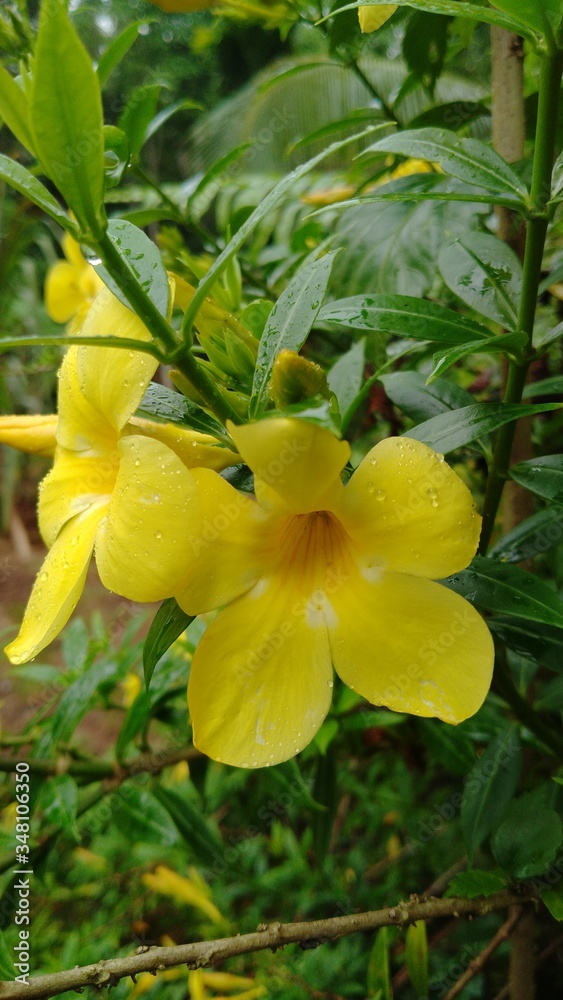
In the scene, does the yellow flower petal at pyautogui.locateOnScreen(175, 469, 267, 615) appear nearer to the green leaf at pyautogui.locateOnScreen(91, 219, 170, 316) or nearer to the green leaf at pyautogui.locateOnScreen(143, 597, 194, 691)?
the green leaf at pyautogui.locateOnScreen(143, 597, 194, 691)

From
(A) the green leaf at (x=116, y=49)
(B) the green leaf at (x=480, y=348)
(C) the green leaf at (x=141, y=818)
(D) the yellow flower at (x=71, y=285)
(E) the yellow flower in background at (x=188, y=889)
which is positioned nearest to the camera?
(B) the green leaf at (x=480, y=348)

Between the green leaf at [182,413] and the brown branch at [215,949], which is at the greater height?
the green leaf at [182,413]

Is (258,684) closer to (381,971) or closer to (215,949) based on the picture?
(215,949)

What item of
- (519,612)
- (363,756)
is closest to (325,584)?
(519,612)

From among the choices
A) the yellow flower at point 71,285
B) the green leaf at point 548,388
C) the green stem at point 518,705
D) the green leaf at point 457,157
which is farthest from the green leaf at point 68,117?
the yellow flower at point 71,285

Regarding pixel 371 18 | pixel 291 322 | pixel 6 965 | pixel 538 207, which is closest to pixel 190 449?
pixel 291 322

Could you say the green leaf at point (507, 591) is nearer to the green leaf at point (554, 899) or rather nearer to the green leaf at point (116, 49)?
the green leaf at point (554, 899)

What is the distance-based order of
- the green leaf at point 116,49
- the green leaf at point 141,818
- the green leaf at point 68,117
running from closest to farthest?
the green leaf at point 68,117
the green leaf at point 116,49
the green leaf at point 141,818

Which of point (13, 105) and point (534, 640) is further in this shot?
point (534, 640)
